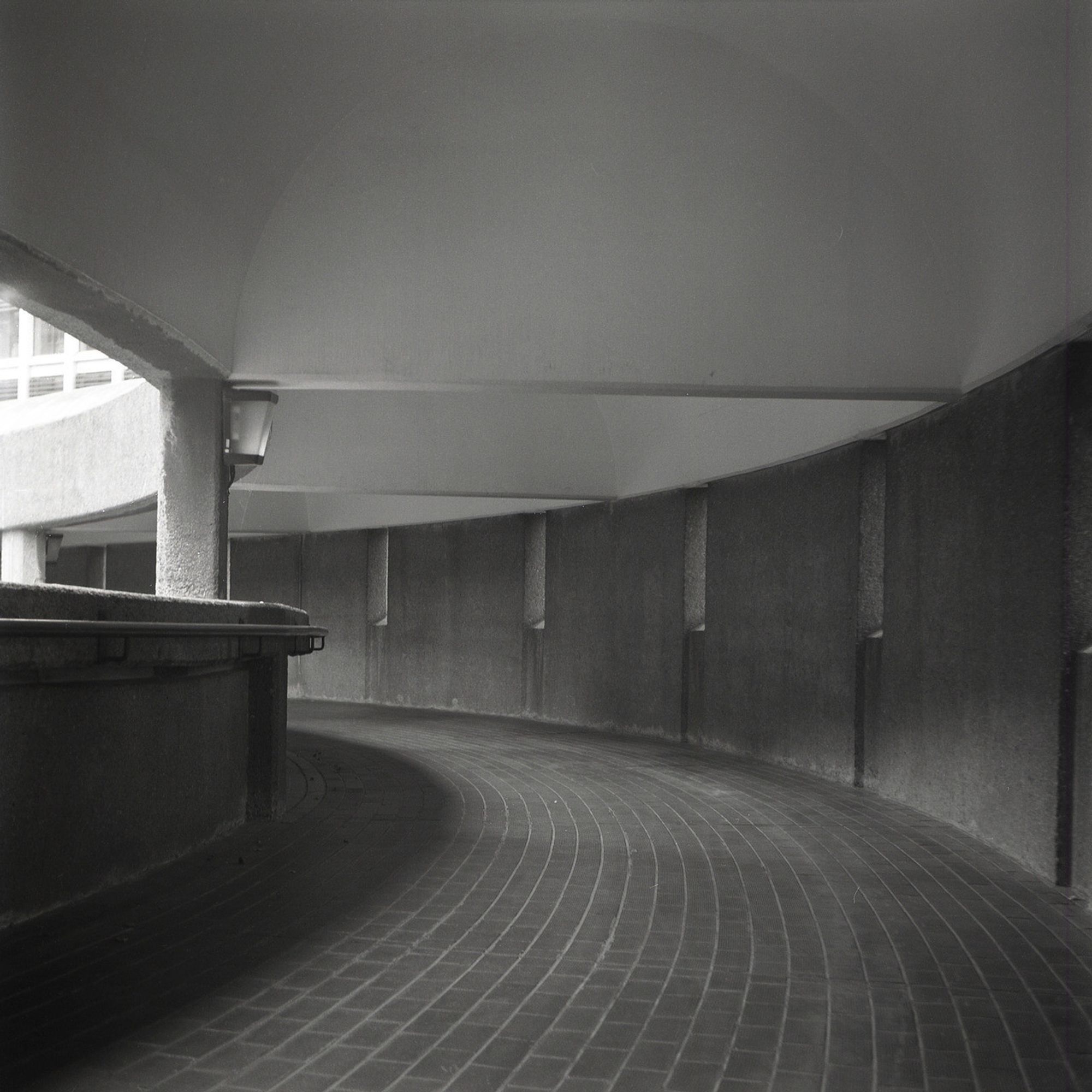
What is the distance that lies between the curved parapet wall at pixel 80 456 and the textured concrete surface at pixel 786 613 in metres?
6.68

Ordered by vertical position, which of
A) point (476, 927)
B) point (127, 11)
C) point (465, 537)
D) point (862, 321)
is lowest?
point (476, 927)

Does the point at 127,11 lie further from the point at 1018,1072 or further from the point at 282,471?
the point at 282,471

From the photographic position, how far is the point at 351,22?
716cm

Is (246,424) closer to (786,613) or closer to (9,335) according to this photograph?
(786,613)

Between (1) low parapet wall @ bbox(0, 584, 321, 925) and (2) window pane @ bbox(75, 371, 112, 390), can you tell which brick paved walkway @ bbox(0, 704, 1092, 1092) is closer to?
(1) low parapet wall @ bbox(0, 584, 321, 925)

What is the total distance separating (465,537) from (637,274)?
1027cm

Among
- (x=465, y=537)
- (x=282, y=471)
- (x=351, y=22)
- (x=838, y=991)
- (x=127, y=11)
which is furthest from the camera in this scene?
(x=465, y=537)

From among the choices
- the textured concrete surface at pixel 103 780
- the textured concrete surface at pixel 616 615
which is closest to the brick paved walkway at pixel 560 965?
the textured concrete surface at pixel 103 780

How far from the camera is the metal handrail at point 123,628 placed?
4.40m

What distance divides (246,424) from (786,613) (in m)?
5.63

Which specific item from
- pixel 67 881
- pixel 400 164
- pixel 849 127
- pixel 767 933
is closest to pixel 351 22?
pixel 400 164

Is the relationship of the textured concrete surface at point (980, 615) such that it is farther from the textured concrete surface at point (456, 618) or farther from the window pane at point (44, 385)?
the window pane at point (44, 385)

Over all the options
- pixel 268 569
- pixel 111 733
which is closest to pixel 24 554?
pixel 268 569

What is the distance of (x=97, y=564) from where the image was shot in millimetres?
25250
